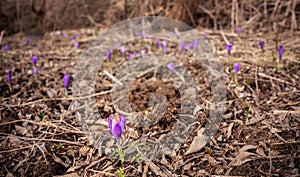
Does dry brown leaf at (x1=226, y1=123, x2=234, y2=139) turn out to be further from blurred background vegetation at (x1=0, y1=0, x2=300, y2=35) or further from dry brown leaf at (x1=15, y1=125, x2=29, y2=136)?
blurred background vegetation at (x1=0, y1=0, x2=300, y2=35)

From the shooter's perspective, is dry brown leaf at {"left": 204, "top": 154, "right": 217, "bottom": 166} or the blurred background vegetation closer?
dry brown leaf at {"left": 204, "top": 154, "right": 217, "bottom": 166}

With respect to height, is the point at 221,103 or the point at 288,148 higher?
the point at 221,103

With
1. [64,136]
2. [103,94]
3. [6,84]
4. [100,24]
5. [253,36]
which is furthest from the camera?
[100,24]

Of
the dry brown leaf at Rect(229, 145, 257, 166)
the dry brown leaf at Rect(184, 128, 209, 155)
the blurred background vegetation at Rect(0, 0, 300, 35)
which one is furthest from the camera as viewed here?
the blurred background vegetation at Rect(0, 0, 300, 35)

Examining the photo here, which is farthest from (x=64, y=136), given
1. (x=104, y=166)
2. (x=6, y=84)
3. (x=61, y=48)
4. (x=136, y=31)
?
(x=136, y=31)

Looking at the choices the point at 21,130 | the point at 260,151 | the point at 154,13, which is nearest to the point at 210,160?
the point at 260,151

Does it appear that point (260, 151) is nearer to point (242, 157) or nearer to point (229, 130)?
point (242, 157)

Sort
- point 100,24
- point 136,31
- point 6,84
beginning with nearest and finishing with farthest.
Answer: point 6,84 → point 136,31 → point 100,24

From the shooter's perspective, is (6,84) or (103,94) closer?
(103,94)

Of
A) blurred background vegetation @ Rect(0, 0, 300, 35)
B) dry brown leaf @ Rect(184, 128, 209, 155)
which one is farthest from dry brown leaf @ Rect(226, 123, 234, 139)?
blurred background vegetation @ Rect(0, 0, 300, 35)

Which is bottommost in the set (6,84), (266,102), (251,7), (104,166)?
(104,166)

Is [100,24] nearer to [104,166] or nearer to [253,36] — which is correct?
[253,36]
